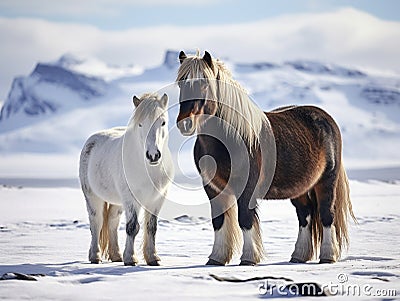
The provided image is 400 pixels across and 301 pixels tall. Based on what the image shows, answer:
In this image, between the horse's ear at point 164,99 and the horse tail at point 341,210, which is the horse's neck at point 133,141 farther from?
the horse tail at point 341,210

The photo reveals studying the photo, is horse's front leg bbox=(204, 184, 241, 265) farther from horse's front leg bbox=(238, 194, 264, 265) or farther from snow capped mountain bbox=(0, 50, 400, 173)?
snow capped mountain bbox=(0, 50, 400, 173)

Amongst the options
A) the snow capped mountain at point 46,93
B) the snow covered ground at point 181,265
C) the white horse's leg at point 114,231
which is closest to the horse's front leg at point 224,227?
the snow covered ground at point 181,265

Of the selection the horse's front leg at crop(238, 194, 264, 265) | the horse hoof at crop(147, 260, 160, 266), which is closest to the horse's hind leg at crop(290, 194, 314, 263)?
the horse's front leg at crop(238, 194, 264, 265)

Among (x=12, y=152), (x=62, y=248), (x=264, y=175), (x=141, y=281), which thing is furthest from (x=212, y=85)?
(x=12, y=152)

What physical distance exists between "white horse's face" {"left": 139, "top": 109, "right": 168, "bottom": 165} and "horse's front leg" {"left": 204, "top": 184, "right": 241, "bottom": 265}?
2.15 feet

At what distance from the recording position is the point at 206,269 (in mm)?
5766

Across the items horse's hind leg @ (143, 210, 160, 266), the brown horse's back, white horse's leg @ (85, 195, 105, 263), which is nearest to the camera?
the brown horse's back

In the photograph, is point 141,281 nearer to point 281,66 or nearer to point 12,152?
point 12,152

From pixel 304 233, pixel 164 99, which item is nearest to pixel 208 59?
pixel 164 99

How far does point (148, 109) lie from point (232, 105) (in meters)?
0.80

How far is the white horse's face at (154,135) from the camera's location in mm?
6047

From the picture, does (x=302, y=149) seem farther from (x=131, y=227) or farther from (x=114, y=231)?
(x=114, y=231)

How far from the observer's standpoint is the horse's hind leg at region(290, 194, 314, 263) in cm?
685

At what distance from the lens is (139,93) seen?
422 feet
